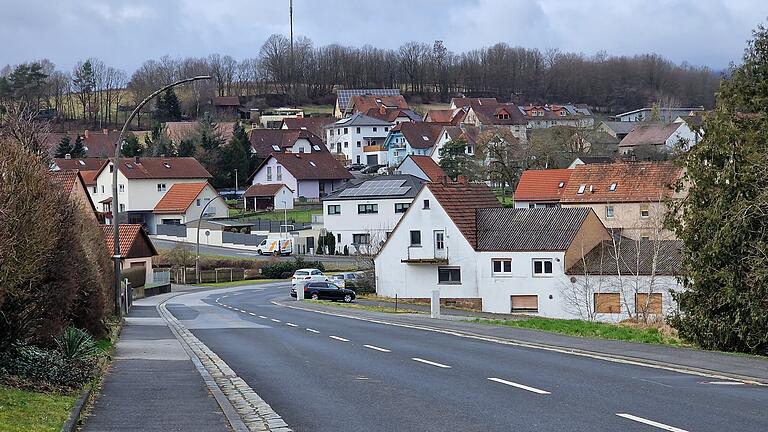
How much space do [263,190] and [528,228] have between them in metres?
58.0

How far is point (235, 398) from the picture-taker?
14797 mm

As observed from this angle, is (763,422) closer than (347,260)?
Yes

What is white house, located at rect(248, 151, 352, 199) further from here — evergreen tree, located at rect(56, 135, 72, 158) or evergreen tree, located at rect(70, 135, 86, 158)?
evergreen tree, located at rect(56, 135, 72, 158)

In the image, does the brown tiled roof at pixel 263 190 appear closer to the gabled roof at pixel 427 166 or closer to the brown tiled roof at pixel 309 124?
the gabled roof at pixel 427 166

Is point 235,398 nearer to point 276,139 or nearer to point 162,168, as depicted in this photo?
point 162,168

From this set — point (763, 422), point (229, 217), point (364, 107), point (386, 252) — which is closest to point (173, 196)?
point (229, 217)

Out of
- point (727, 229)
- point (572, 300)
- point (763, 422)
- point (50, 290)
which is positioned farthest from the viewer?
point (572, 300)

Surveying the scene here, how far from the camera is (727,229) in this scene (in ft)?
76.8

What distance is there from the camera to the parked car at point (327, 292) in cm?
5891

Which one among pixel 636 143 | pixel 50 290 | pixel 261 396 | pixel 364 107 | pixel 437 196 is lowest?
pixel 261 396

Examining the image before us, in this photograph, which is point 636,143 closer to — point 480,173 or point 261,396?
point 480,173

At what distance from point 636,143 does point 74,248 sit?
4299 inches

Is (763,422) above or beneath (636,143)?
beneath

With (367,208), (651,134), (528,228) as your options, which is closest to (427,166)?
(367,208)
